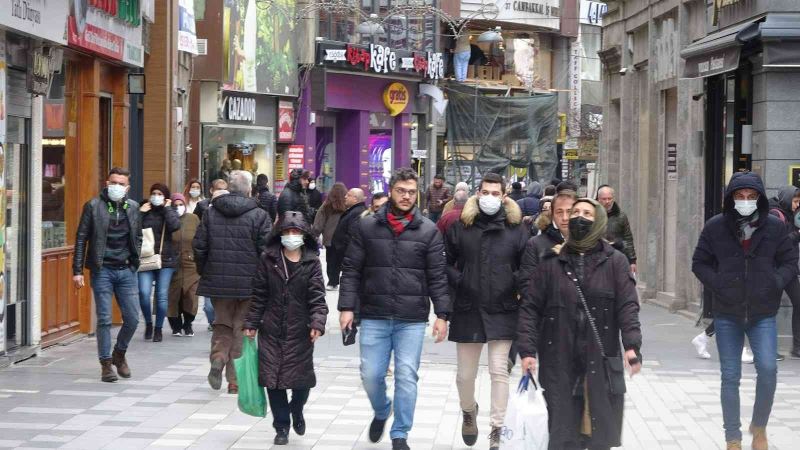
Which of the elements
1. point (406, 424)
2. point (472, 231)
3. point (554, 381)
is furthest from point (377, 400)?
point (554, 381)

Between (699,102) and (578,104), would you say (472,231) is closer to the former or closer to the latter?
(699,102)

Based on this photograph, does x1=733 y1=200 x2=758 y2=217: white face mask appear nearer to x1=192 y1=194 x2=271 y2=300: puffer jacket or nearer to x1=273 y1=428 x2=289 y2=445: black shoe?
x1=273 y1=428 x2=289 y2=445: black shoe

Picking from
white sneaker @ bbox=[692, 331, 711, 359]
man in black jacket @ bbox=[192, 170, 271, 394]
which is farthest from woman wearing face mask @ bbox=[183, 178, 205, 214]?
white sneaker @ bbox=[692, 331, 711, 359]

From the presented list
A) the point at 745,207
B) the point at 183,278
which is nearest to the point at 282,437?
the point at 745,207

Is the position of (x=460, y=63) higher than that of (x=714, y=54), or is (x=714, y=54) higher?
(x=460, y=63)

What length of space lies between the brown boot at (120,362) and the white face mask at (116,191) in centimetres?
137

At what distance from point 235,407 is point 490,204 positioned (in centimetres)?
310

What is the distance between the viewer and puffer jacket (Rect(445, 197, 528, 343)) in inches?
403

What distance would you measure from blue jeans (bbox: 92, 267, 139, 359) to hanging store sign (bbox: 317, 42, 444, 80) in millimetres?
32854

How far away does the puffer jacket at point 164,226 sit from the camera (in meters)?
17.0

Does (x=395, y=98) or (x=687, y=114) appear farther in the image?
(x=395, y=98)

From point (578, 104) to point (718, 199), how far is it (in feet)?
166

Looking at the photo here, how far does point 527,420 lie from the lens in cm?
820

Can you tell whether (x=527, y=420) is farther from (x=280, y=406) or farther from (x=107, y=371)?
(x=107, y=371)
